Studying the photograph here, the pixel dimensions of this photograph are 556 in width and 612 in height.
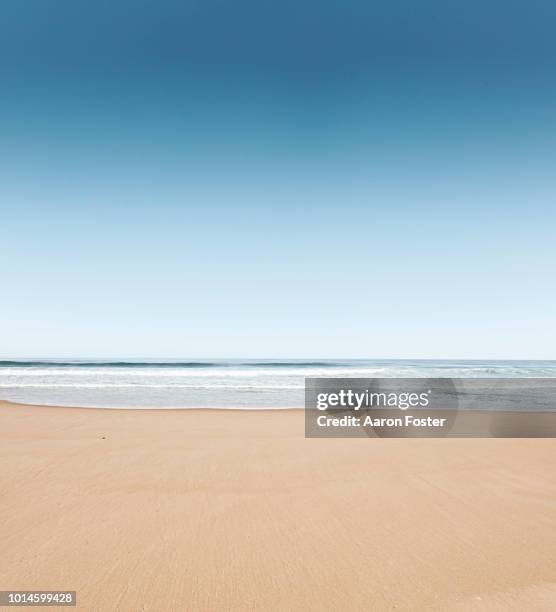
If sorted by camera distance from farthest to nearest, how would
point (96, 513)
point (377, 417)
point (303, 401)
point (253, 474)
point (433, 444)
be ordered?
point (303, 401)
point (377, 417)
point (433, 444)
point (253, 474)
point (96, 513)

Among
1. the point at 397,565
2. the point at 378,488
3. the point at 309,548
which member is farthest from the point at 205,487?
the point at 397,565

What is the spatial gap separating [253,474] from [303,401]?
831cm

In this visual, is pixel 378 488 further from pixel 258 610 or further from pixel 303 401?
pixel 303 401

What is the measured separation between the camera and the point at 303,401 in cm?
1230

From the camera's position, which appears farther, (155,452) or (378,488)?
(155,452)

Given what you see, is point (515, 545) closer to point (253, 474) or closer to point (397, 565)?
point (397, 565)

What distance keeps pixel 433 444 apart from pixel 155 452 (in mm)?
3677

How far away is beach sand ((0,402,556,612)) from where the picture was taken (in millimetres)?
2271

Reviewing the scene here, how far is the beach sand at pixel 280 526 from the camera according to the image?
89.4 inches

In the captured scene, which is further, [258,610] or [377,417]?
[377,417]

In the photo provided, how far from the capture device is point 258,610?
2.13 meters

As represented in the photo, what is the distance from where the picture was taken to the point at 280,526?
3004 mm

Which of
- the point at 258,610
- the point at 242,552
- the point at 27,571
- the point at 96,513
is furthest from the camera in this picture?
the point at 96,513

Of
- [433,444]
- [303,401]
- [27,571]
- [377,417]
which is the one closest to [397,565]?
[27,571]
